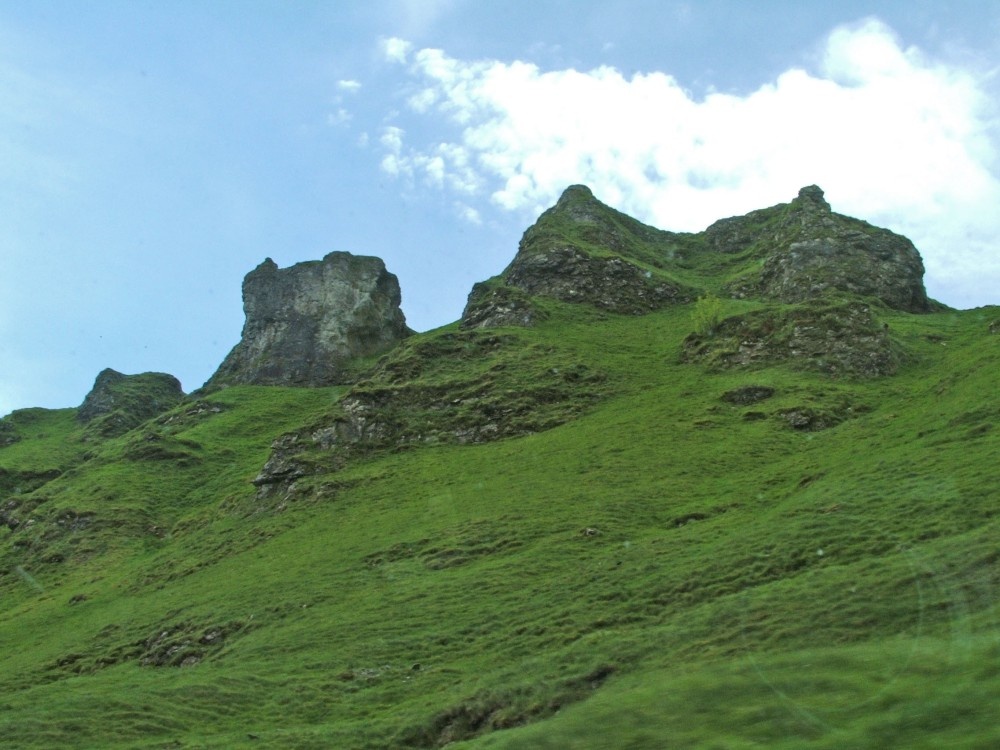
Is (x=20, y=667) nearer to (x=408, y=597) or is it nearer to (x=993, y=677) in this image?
(x=408, y=597)

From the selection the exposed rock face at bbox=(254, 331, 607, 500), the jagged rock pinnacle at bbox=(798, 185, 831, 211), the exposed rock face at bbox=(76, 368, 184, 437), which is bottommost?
the exposed rock face at bbox=(254, 331, 607, 500)

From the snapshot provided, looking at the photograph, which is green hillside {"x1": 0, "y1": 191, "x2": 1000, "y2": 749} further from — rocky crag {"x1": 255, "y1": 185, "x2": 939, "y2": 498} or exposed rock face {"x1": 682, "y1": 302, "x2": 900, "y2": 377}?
rocky crag {"x1": 255, "y1": 185, "x2": 939, "y2": 498}

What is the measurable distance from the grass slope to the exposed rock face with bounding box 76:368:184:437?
6717cm

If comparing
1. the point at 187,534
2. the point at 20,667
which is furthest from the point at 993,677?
the point at 187,534

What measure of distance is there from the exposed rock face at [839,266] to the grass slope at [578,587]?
74.4ft

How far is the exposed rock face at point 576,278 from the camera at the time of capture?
123562 mm

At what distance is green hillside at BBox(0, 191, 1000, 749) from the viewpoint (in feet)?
69.1

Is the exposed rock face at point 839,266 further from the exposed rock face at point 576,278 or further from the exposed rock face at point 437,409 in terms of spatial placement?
the exposed rock face at point 437,409

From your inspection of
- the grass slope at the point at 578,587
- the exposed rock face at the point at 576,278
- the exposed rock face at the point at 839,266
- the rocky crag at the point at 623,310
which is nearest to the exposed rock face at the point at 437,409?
the rocky crag at the point at 623,310

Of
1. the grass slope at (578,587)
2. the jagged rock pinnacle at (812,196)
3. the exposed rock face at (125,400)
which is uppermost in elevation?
the jagged rock pinnacle at (812,196)

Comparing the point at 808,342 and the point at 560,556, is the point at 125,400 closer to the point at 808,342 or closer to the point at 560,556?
the point at 808,342

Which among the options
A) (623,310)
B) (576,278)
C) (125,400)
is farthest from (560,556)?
(125,400)

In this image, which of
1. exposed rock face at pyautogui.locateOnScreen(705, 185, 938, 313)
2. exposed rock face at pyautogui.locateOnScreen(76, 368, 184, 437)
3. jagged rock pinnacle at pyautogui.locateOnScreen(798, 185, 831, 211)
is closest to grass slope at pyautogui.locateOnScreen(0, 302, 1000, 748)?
exposed rock face at pyautogui.locateOnScreen(705, 185, 938, 313)

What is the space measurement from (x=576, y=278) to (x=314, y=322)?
55620 mm
